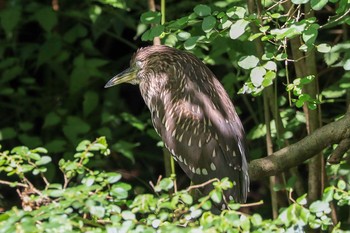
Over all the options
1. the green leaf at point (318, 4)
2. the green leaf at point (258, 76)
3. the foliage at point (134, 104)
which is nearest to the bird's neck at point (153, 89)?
the foliage at point (134, 104)

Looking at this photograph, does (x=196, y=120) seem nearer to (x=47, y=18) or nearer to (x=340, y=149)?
(x=340, y=149)

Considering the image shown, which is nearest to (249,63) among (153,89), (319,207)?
(319,207)

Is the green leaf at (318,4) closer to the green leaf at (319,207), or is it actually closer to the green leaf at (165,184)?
the green leaf at (319,207)

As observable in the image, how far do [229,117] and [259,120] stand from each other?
2.86ft

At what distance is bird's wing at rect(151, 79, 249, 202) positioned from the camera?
3.61 m

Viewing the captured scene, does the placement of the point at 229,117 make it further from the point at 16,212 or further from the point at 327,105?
the point at 16,212

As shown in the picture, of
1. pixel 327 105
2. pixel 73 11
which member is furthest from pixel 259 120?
pixel 73 11

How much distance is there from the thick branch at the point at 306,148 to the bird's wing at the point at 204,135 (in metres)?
0.27

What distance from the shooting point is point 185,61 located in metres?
3.93

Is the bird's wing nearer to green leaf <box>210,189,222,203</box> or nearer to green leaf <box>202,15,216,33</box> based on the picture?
green leaf <box>202,15,216,33</box>

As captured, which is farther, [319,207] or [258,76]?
[258,76]

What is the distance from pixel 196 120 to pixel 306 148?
2.07ft

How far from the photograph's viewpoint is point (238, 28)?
9.69 feet

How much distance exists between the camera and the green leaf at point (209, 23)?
3.07 m
